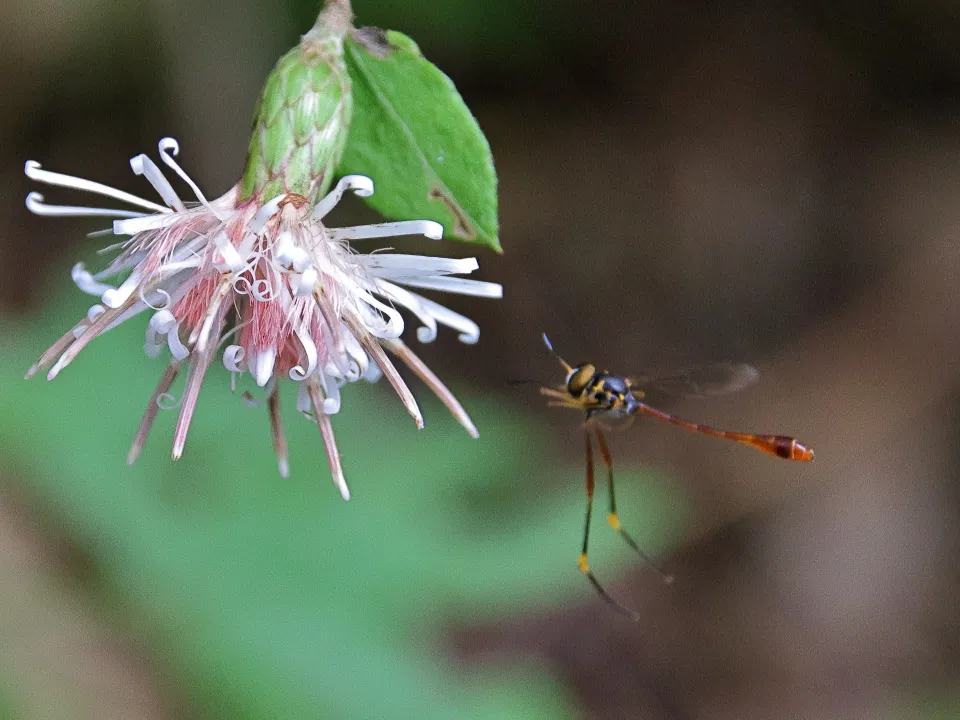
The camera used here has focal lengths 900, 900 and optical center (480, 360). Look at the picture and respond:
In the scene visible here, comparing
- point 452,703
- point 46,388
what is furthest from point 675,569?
point 46,388

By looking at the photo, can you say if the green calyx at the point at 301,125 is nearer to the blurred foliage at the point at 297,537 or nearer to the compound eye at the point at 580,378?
the compound eye at the point at 580,378

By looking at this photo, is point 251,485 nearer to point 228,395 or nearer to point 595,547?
point 228,395

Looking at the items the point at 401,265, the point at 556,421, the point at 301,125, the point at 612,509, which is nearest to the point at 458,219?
the point at 401,265

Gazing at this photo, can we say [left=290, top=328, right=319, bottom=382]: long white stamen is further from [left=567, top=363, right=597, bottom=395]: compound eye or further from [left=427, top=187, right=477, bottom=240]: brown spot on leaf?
[left=567, top=363, right=597, bottom=395]: compound eye

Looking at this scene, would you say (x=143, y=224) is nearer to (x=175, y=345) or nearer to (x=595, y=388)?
(x=175, y=345)

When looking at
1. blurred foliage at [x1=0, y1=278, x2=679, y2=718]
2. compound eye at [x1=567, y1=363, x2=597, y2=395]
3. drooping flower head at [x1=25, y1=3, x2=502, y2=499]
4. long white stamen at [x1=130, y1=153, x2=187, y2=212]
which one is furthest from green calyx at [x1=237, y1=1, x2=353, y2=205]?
blurred foliage at [x1=0, y1=278, x2=679, y2=718]
